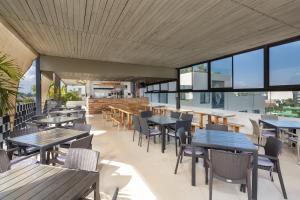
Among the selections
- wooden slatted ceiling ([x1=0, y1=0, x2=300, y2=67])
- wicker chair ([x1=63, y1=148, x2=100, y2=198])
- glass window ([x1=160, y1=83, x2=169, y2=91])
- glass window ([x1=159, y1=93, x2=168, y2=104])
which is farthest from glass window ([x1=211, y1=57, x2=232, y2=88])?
wicker chair ([x1=63, y1=148, x2=100, y2=198])

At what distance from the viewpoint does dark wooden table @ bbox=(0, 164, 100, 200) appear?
3.94 ft

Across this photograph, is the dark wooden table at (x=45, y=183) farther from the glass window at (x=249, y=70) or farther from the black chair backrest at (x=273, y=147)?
the glass window at (x=249, y=70)

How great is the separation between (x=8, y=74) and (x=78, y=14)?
157 cm

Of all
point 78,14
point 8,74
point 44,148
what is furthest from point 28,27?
point 44,148

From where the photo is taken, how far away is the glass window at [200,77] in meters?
7.95

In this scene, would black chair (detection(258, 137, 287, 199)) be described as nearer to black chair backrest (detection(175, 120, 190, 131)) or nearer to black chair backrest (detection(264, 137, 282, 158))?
black chair backrest (detection(264, 137, 282, 158))

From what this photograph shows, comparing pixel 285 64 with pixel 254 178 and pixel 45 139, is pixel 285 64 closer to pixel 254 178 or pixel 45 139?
pixel 254 178

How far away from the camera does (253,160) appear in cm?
221

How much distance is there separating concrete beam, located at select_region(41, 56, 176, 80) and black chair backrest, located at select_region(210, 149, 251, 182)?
659cm

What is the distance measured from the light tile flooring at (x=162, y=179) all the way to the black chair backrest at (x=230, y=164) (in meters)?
0.51

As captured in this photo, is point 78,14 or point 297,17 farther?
point 297,17

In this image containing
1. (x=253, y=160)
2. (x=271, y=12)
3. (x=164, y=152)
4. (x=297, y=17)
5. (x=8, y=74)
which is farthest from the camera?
(x=164, y=152)

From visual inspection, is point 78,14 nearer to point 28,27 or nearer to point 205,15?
point 28,27

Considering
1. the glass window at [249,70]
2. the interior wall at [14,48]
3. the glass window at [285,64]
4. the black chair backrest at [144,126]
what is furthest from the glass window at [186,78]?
the interior wall at [14,48]
